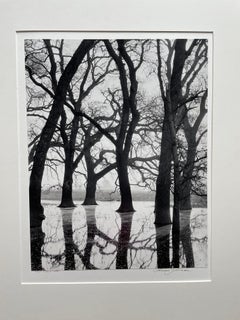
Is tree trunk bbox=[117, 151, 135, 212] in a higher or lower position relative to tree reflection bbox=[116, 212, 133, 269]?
higher

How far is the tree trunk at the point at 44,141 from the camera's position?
3.05 ft

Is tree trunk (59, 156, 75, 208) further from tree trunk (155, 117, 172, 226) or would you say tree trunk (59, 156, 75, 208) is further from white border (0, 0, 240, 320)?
tree trunk (155, 117, 172, 226)

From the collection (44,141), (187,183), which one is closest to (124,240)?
(187,183)

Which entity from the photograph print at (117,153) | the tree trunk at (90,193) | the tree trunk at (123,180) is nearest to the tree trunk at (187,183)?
the photograph print at (117,153)

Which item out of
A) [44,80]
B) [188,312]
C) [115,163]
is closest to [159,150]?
[115,163]

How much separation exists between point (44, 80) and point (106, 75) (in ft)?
0.58

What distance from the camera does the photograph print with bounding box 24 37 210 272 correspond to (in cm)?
A: 93

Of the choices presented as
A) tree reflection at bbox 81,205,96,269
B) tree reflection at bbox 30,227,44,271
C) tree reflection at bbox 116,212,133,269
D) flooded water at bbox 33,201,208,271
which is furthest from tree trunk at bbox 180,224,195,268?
tree reflection at bbox 30,227,44,271

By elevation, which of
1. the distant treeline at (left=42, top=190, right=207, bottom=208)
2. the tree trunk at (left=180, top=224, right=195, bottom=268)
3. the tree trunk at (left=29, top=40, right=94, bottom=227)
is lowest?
the tree trunk at (left=180, top=224, right=195, bottom=268)

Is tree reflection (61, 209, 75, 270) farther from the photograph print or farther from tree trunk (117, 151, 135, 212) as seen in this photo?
tree trunk (117, 151, 135, 212)

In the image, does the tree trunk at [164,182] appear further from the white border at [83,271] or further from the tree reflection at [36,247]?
the tree reflection at [36,247]
